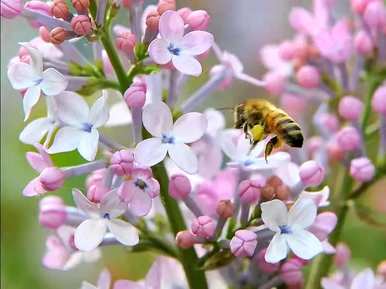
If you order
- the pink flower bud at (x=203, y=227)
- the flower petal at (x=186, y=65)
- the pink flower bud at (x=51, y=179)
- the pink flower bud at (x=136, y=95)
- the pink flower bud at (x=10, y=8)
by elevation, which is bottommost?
the pink flower bud at (x=203, y=227)

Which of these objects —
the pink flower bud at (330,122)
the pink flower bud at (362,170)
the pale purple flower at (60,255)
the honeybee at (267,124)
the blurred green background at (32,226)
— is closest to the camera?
the honeybee at (267,124)

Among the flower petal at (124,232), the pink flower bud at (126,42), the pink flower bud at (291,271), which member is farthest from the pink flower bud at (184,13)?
the pink flower bud at (291,271)

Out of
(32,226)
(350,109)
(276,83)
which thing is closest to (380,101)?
(350,109)

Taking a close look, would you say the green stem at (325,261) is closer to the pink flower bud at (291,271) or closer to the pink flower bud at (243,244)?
the pink flower bud at (291,271)

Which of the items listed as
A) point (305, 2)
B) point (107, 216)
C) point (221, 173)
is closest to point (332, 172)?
point (221, 173)

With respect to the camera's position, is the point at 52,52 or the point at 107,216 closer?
the point at 107,216

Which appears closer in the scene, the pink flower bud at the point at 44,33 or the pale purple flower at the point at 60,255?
the pink flower bud at the point at 44,33

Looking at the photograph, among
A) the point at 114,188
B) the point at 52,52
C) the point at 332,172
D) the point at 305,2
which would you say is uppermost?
the point at 52,52

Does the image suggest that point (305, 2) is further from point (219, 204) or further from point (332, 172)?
point (219, 204)
